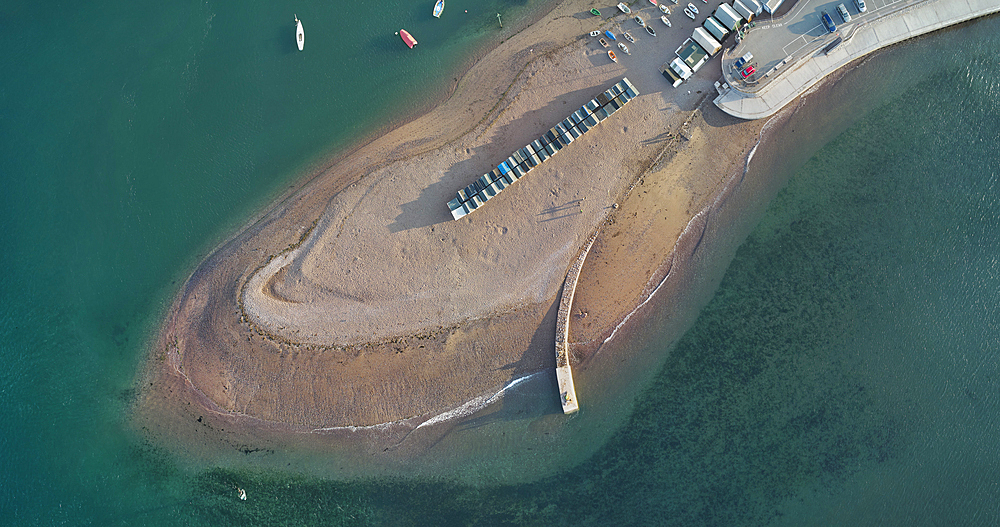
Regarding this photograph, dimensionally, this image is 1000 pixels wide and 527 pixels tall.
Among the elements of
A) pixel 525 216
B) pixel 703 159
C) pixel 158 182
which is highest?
pixel 158 182

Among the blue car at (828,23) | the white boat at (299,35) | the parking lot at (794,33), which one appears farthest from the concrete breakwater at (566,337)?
the white boat at (299,35)

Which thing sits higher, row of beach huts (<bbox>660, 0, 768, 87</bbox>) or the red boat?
the red boat

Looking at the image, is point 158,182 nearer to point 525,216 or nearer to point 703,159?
point 525,216

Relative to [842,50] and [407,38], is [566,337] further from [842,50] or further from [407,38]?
[842,50]

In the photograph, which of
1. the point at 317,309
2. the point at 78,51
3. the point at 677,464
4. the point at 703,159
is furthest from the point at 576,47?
the point at 78,51

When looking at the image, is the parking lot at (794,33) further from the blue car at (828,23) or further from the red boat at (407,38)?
the red boat at (407,38)

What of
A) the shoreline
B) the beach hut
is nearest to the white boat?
the shoreline

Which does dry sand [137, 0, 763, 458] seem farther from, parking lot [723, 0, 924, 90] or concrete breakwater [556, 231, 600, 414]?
parking lot [723, 0, 924, 90]
